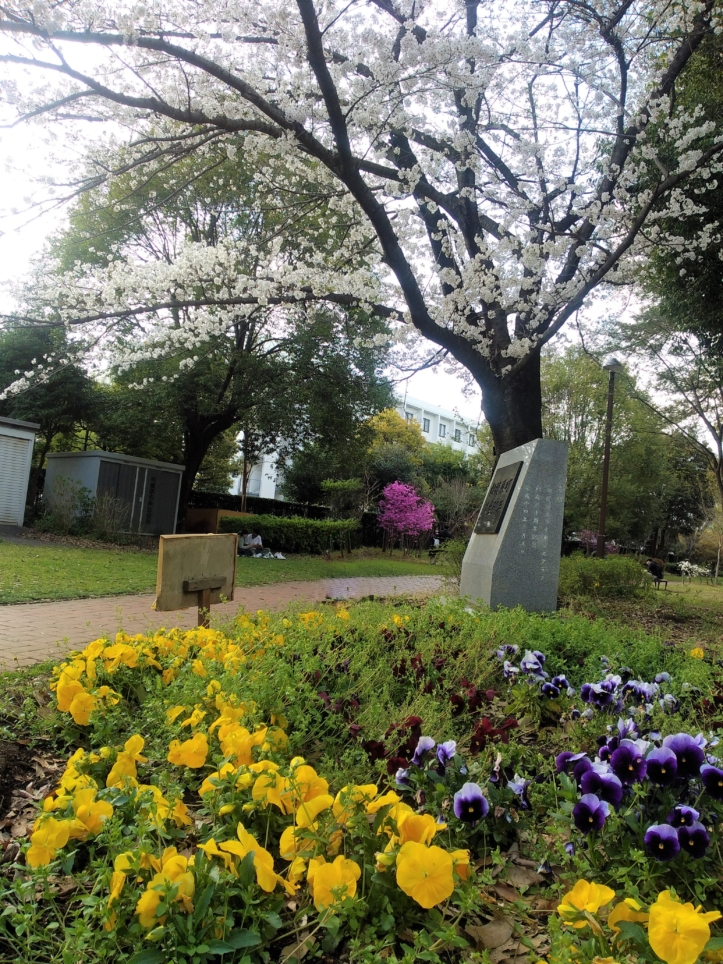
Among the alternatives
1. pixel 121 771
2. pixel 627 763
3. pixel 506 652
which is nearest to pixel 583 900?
pixel 627 763

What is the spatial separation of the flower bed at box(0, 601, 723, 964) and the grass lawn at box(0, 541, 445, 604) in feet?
17.1

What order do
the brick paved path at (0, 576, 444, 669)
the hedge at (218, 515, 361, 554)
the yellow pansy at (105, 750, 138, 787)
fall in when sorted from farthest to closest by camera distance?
the hedge at (218, 515, 361, 554) → the brick paved path at (0, 576, 444, 669) → the yellow pansy at (105, 750, 138, 787)

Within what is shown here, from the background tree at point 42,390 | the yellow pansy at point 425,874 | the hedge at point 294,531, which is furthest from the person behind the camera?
the hedge at point 294,531

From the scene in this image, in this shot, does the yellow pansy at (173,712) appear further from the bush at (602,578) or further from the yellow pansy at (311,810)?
the bush at (602,578)

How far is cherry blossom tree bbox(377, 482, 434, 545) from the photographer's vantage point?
24375 millimetres

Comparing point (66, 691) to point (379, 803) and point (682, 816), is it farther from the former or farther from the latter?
point (682, 816)

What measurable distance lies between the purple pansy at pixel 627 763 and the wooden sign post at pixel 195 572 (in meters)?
2.76

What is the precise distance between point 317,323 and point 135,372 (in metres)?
4.75

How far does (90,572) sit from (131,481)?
895 centimetres

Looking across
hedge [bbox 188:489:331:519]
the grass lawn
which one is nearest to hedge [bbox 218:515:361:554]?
hedge [bbox 188:489:331:519]

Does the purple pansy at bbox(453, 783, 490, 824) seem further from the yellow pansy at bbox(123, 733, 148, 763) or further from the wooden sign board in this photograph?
the wooden sign board

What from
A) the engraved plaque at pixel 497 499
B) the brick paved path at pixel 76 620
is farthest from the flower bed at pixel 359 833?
the engraved plaque at pixel 497 499

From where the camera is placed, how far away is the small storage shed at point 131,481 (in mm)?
17297

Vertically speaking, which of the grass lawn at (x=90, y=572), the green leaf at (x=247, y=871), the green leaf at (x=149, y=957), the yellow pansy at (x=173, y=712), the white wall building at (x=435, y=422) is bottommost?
the grass lawn at (x=90, y=572)
